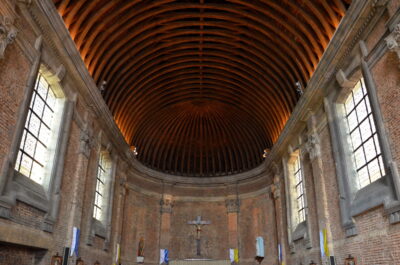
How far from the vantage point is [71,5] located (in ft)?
39.4

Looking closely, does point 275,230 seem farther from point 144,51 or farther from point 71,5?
point 71,5

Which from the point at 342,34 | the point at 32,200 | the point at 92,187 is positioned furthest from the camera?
the point at 92,187

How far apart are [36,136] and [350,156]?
410 inches

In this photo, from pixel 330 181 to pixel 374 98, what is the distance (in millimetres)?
4203

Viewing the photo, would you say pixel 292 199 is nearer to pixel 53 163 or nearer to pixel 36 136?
pixel 53 163

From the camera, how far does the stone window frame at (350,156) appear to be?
29.0 ft

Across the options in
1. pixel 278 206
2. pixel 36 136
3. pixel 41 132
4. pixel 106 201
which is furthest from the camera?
pixel 278 206

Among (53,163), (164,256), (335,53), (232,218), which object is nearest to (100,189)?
(53,163)

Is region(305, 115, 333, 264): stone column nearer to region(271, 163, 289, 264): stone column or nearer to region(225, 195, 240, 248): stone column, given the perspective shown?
region(271, 163, 289, 264): stone column

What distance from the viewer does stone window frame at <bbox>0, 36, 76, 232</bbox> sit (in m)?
8.76

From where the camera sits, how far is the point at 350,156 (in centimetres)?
1165

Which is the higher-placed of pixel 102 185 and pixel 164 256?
pixel 102 185

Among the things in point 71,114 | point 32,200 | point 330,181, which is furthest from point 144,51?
point 330,181

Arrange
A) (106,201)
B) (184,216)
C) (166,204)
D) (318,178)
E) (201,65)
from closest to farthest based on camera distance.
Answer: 1. (318,178)
2. (106,201)
3. (201,65)
4. (166,204)
5. (184,216)
